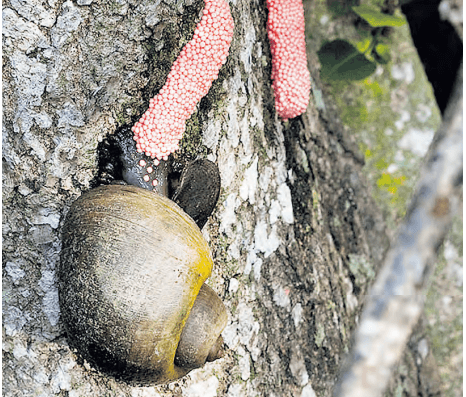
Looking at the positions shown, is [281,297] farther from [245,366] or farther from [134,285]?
[134,285]

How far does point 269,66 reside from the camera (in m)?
1.58

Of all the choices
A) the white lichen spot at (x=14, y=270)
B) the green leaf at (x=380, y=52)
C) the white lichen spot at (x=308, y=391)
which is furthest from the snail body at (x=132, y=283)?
the green leaf at (x=380, y=52)

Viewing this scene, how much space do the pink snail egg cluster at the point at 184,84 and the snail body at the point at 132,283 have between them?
201 millimetres

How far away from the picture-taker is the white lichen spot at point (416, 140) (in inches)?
88.4

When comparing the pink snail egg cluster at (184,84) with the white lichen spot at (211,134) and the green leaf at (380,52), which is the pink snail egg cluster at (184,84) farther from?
the green leaf at (380,52)

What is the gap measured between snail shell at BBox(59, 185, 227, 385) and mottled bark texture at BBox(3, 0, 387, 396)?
0.83 ft

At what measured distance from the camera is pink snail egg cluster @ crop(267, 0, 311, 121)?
1527 mm

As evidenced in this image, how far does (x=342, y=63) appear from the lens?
6.38ft

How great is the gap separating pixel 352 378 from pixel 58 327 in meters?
1.03

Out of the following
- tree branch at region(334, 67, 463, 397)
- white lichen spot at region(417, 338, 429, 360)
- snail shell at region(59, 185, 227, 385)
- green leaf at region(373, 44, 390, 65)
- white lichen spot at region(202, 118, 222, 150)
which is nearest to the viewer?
tree branch at region(334, 67, 463, 397)

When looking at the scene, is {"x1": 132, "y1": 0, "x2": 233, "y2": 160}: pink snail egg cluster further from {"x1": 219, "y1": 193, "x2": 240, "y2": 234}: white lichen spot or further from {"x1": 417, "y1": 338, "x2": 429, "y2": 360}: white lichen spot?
{"x1": 417, "y1": 338, "x2": 429, "y2": 360}: white lichen spot

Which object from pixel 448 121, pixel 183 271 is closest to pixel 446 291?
pixel 183 271

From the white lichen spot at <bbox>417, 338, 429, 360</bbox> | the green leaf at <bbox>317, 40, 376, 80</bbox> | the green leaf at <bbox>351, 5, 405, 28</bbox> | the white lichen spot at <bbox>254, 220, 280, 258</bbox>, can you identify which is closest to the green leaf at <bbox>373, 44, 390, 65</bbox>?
the green leaf at <bbox>317, 40, 376, 80</bbox>

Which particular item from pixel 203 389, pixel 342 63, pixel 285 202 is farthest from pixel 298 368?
pixel 342 63
